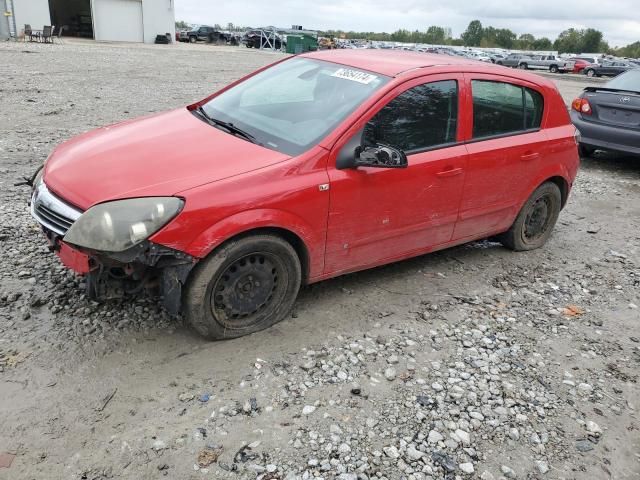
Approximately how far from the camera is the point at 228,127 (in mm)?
3885

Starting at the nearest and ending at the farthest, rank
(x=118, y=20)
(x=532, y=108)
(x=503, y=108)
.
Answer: (x=503, y=108), (x=532, y=108), (x=118, y=20)

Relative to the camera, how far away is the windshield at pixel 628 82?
8.34 m

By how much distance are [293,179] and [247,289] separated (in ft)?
2.47

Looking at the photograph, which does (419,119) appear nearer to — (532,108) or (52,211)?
(532,108)

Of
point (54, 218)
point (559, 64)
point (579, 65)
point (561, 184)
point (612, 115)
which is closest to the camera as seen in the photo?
point (54, 218)

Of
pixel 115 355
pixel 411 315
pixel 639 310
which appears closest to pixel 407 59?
pixel 411 315

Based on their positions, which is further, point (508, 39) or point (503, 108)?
point (508, 39)

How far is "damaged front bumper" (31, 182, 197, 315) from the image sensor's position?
9.58ft

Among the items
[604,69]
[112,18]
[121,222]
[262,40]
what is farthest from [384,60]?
[604,69]

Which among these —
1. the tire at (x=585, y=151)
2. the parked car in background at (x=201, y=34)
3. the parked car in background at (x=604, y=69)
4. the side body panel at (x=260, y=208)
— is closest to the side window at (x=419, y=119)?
the side body panel at (x=260, y=208)

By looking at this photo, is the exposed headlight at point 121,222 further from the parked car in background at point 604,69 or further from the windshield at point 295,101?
the parked car in background at point 604,69

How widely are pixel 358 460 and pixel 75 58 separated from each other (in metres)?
21.8

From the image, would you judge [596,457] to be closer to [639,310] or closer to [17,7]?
[639,310]

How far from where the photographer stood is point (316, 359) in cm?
338
